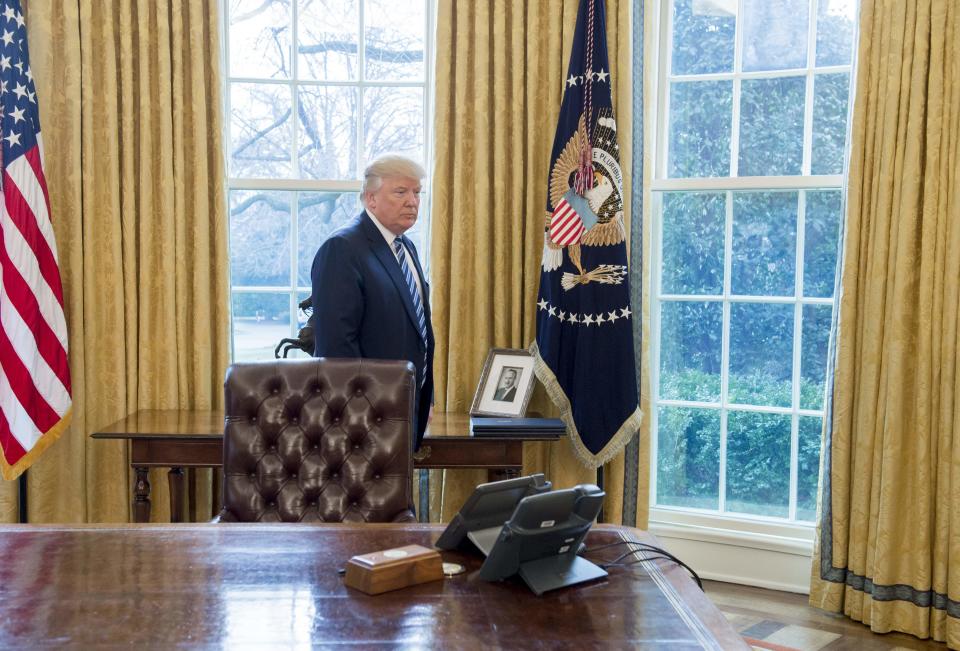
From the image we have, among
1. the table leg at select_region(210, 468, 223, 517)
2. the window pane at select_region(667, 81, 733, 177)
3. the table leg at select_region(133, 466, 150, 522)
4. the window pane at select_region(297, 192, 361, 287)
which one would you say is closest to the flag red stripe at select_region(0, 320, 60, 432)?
the table leg at select_region(133, 466, 150, 522)

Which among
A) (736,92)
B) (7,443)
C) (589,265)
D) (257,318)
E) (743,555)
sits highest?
(736,92)

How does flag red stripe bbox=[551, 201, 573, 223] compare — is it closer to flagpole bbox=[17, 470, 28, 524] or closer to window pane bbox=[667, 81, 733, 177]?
window pane bbox=[667, 81, 733, 177]

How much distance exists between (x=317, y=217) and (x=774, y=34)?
77.4 inches

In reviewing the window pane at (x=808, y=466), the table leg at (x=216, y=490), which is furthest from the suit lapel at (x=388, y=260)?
the window pane at (x=808, y=466)

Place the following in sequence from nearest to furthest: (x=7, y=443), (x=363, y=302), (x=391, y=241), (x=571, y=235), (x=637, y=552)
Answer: (x=637, y=552), (x=363, y=302), (x=391, y=241), (x=7, y=443), (x=571, y=235)

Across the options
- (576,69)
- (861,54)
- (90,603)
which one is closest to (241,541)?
(90,603)

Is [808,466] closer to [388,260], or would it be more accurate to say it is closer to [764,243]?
[764,243]

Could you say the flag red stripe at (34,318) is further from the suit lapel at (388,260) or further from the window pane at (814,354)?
the window pane at (814,354)

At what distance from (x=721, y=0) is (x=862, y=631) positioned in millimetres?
2435

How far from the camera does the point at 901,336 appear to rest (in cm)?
322

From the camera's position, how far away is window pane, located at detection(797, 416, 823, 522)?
145 inches

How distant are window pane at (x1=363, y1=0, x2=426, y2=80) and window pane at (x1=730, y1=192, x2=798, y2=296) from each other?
4.68 feet

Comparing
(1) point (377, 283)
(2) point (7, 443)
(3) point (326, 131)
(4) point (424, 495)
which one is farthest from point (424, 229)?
(2) point (7, 443)

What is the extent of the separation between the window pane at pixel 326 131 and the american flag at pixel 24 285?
3.28ft
